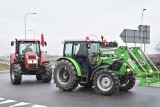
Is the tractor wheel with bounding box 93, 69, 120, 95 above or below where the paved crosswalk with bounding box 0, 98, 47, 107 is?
above

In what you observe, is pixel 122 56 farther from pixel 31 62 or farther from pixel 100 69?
pixel 31 62

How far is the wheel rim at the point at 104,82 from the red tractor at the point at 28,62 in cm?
577

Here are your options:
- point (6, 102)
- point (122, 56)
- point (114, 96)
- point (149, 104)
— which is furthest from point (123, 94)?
point (6, 102)

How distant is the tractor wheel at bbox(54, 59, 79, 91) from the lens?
14.3 meters

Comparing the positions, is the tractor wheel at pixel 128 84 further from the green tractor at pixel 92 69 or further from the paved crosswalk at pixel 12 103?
the paved crosswalk at pixel 12 103

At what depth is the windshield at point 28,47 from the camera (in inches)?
779

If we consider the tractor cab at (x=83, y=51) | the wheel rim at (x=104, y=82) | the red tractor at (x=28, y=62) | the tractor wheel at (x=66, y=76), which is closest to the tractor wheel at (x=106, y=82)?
the wheel rim at (x=104, y=82)

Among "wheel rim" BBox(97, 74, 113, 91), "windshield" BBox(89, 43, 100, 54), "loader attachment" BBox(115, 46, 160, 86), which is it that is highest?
"windshield" BBox(89, 43, 100, 54)

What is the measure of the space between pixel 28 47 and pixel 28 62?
5.72 ft

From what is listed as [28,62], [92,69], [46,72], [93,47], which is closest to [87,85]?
[92,69]

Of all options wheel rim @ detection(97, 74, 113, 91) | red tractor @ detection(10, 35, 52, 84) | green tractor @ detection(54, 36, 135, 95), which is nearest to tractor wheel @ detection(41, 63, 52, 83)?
red tractor @ detection(10, 35, 52, 84)

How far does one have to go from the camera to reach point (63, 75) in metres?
15.2

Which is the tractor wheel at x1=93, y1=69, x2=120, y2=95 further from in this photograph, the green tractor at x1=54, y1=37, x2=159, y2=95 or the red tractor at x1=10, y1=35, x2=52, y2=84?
the red tractor at x1=10, y1=35, x2=52, y2=84

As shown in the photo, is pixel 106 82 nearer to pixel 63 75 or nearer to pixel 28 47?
pixel 63 75
